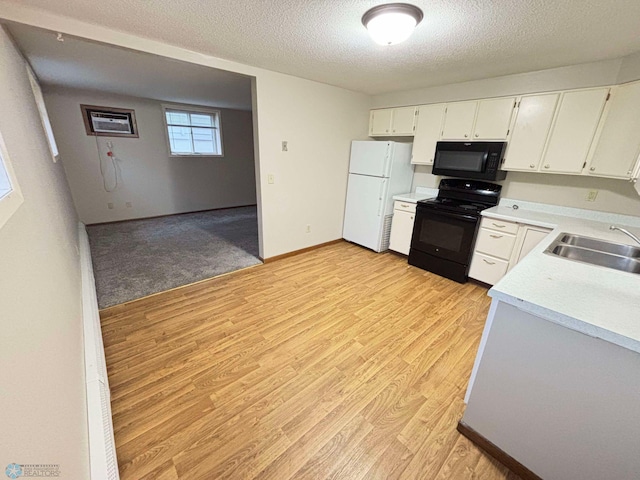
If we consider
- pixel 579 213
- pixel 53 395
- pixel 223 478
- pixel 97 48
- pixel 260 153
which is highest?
pixel 97 48

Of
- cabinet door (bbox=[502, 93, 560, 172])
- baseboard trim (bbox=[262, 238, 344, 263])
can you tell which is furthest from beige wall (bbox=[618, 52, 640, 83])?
baseboard trim (bbox=[262, 238, 344, 263])

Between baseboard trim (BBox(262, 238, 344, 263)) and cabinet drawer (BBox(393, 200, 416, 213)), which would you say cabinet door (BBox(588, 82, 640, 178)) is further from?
baseboard trim (BBox(262, 238, 344, 263))

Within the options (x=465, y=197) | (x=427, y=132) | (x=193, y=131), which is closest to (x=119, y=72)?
(x=193, y=131)

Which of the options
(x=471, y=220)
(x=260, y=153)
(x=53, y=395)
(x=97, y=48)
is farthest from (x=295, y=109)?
(x=53, y=395)

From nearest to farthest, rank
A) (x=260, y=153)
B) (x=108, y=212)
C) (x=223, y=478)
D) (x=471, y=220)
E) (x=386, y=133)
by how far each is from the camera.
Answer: (x=223, y=478) < (x=471, y=220) < (x=260, y=153) < (x=386, y=133) < (x=108, y=212)

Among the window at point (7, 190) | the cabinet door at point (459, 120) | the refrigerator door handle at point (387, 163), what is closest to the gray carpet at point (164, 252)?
the window at point (7, 190)

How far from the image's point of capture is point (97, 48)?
2.35m

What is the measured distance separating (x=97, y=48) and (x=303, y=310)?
3073 mm

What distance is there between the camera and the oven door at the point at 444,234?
2.88 metres

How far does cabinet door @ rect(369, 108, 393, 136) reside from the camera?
12.3ft

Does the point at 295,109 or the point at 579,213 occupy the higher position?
the point at 295,109

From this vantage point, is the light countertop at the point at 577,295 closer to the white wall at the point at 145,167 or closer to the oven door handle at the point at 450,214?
the oven door handle at the point at 450,214

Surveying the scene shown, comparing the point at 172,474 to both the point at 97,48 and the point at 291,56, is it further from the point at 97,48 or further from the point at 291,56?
the point at 97,48

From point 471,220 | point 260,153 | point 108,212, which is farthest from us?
point 108,212
